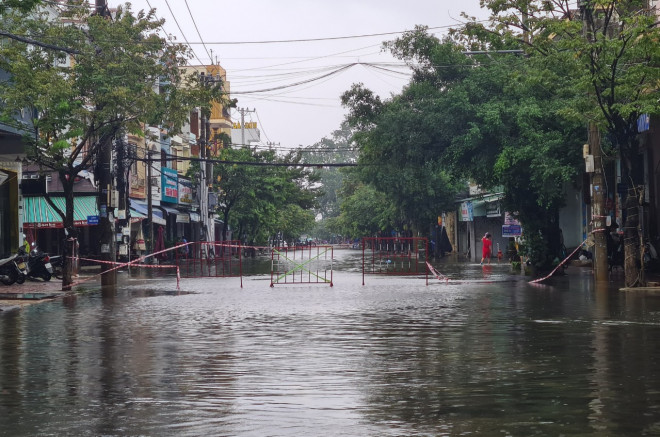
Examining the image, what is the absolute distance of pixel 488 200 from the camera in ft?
193

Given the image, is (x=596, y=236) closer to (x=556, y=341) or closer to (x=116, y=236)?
(x=556, y=341)

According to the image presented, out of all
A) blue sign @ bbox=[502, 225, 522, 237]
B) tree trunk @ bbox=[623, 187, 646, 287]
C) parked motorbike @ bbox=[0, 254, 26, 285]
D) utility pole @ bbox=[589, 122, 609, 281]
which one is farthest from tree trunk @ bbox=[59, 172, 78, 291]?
blue sign @ bbox=[502, 225, 522, 237]

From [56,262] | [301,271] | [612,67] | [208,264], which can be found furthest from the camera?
[208,264]

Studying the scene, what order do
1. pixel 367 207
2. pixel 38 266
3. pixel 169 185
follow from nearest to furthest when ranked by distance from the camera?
1. pixel 38 266
2. pixel 169 185
3. pixel 367 207

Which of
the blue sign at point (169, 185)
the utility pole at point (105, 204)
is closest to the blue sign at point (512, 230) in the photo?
the utility pole at point (105, 204)

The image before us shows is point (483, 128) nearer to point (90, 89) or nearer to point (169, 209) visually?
point (90, 89)

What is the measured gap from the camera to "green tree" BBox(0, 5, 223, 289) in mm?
29391

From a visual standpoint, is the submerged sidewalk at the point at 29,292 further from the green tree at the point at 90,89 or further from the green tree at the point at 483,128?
the green tree at the point at 483,128

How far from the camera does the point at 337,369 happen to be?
432 inches

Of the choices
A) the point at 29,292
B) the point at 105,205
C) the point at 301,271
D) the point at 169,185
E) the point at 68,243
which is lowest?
the point at 29,292

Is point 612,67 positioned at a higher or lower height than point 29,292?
higher

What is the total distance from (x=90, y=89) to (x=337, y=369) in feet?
75.7

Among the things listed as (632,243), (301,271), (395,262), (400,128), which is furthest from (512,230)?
(632,243)

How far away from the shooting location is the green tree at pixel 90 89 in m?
29.4
